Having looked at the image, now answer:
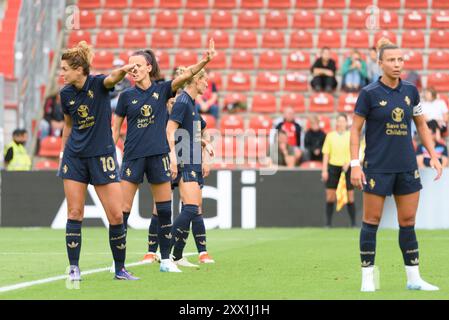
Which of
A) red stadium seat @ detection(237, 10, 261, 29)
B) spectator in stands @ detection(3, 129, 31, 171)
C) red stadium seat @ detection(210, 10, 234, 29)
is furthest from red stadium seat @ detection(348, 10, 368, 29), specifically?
spectator in stands @ detection(3, 129, 31, 171)

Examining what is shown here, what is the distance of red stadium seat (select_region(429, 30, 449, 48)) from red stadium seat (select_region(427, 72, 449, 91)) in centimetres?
146

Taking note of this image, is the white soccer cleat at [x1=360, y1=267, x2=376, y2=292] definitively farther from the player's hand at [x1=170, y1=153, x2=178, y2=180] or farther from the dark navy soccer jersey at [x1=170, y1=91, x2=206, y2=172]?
the dark navy soccer jersey at [x1=170, y1=91, x2=206, y2=172]

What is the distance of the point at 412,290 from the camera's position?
30.6 feet

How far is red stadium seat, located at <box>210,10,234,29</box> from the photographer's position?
27719 millimetres

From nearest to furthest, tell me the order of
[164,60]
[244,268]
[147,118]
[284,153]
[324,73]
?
[147,118], [244,268], [284,153], [324,73], [164,60]

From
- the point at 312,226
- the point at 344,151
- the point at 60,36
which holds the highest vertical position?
the point at 60,36

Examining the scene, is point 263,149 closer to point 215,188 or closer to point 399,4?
point 215,188

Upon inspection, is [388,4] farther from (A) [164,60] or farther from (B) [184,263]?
(B) [184,263]

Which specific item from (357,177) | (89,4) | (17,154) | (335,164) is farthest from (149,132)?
(89,4)

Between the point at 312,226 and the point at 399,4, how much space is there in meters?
9.19

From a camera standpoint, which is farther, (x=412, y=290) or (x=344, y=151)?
(x=344, y=151)

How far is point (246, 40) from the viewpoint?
88.7 feet

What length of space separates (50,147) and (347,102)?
6.33m

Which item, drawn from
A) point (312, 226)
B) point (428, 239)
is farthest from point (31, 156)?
point (428, 239)
